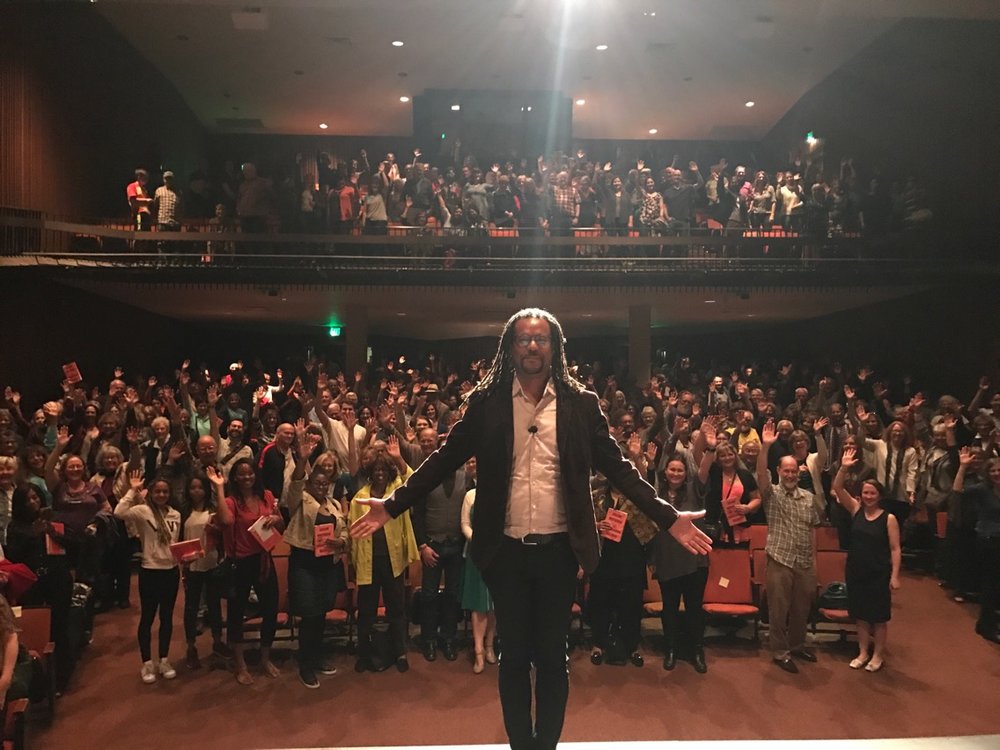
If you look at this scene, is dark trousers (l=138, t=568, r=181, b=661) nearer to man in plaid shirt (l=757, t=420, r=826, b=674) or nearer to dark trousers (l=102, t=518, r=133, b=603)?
dark trousers (l=102, t=518, r=133, b=603)

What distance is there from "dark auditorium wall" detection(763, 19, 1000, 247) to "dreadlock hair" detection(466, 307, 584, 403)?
10197 millimetres

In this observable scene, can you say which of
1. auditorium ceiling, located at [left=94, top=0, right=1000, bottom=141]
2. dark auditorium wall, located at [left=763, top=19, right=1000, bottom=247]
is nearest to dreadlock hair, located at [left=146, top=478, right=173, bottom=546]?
auditorium ceiling, located at [left=94, top=0, right=1000, bottom=141]

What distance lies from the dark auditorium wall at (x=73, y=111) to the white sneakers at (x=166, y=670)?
7.85 m

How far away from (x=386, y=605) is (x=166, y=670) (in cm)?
139

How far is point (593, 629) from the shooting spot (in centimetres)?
493

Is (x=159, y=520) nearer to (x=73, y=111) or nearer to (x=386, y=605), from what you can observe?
(x=386, y=605)

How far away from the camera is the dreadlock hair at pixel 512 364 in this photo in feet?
7.60

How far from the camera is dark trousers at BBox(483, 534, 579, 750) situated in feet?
7.14

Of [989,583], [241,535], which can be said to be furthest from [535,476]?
[989,583]

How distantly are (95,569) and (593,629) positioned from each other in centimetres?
353

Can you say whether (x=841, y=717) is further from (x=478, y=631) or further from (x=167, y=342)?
(x=167, y=342)

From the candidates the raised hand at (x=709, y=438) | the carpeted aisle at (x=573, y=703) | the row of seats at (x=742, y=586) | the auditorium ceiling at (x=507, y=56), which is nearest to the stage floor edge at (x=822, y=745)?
the carpeted aisle at (x=573, y=703)

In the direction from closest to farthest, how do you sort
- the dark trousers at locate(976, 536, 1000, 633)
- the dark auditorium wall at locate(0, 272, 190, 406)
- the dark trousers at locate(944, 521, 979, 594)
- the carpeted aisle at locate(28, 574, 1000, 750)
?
the carpeted aisle at locate(28, 574, 1000, 750) < the dark trousers at locate(976, 536, 1000, 633) < the dark trousers at locate(944, 521, 979, 594) < the dark auditorium wall at locate(0, 272, 190, 406)

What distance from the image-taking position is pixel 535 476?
7.35ft
